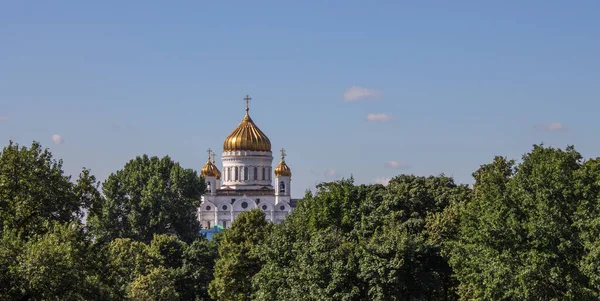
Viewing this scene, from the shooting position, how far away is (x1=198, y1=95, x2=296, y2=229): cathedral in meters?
171

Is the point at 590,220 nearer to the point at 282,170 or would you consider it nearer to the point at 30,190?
the point at 30,190

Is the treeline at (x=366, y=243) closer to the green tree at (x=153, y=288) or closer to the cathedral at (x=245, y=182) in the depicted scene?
the green tree at (x=153, y=288)

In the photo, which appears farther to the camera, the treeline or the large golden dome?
the large golden dome

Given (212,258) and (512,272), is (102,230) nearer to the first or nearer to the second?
(212,258)

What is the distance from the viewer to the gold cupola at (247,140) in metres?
171

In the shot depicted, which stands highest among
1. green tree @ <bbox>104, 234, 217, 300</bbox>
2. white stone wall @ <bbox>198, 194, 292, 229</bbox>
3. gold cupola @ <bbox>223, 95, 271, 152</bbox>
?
gold cupola @ <bbox>223, 95, 271, 152</bbox>

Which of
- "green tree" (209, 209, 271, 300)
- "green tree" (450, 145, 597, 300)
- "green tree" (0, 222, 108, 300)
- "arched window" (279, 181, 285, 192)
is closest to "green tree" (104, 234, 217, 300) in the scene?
"green tree" (209, 209, 271, 300)

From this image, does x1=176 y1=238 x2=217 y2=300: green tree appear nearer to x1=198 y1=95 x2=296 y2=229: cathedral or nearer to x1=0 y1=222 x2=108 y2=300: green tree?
x1=0 y1=222 x2=108 y2=300: green tree

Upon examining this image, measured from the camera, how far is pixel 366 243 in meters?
54.4

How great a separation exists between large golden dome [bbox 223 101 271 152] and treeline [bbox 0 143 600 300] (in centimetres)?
9782

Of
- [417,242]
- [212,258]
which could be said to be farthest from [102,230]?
[417,242]

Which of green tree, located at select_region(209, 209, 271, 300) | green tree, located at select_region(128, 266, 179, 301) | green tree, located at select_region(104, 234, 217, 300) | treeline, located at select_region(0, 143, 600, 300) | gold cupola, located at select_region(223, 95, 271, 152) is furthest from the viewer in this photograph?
gold cupola, located at select_region(223, 95, 271, 152)

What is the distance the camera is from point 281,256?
190 ft

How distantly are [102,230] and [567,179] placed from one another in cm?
4544
